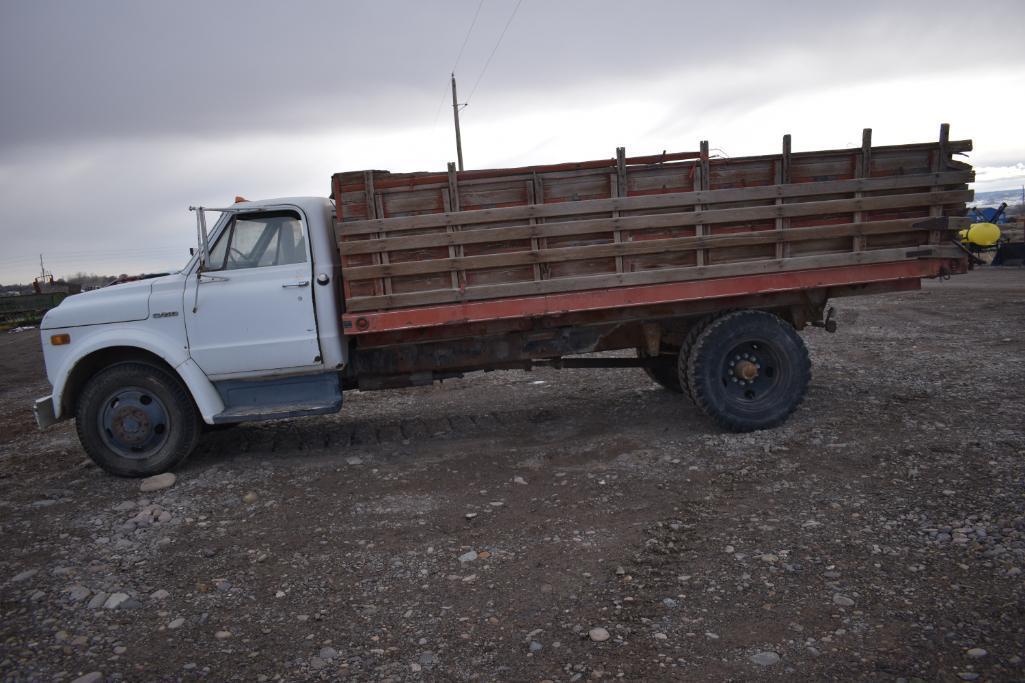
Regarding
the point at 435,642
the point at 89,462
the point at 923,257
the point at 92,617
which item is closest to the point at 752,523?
the point at 435,642

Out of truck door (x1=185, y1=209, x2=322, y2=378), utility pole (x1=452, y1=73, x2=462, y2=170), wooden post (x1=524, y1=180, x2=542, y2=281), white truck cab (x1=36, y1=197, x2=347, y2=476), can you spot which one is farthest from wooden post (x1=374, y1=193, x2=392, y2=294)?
utility pole (x1=452, y1=73, x2=462, y2=170)

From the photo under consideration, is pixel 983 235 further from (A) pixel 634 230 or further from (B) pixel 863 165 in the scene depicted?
(A) pixel 634 230

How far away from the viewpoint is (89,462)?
617cm

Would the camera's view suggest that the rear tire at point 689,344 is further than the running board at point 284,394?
Yes

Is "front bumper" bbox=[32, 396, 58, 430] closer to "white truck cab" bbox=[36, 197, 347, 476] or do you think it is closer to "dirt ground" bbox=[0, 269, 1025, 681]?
"white truck cab" bbox=[36, 197, 347, 476]

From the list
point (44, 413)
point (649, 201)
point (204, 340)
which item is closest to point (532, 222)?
point (649, 201)

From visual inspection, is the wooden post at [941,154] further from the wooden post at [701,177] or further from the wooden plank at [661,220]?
the wooden post at [701,177]

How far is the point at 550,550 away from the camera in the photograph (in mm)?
3891

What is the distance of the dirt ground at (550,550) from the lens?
297cm

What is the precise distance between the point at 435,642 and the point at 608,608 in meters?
0.84

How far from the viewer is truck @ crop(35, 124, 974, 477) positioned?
542cm

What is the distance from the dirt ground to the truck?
1.94 feet

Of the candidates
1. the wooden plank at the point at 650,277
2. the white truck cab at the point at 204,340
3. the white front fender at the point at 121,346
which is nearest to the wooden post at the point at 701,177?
the wooden plank at the point at 650,277

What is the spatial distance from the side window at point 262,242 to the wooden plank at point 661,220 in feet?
1.74
